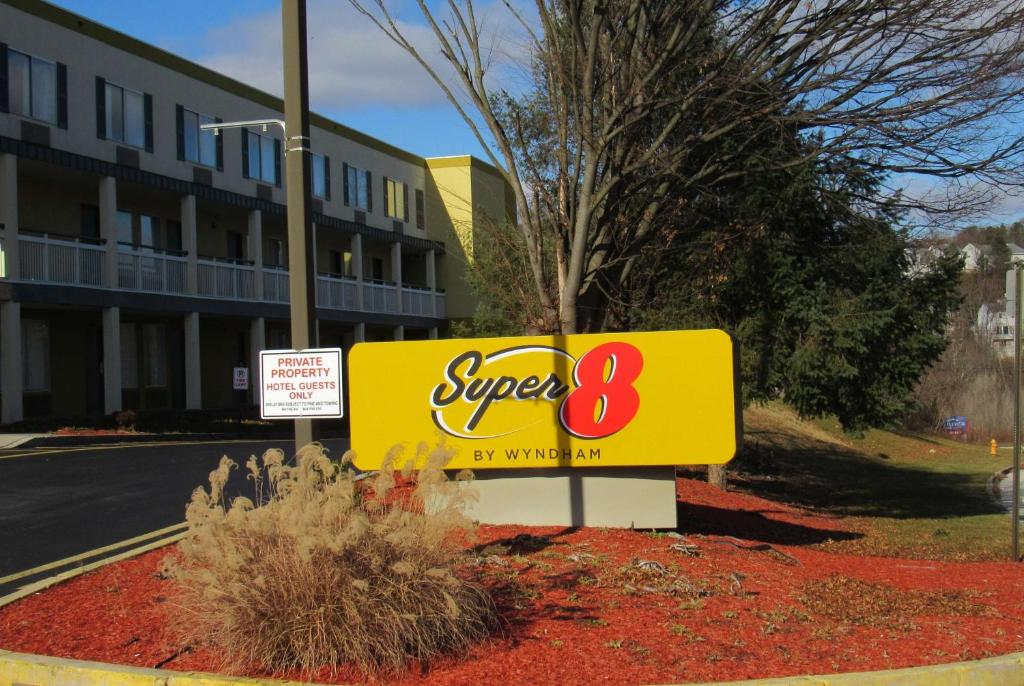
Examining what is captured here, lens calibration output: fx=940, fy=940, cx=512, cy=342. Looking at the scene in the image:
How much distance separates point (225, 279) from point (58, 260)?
5.73 m

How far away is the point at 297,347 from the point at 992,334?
57482 mm

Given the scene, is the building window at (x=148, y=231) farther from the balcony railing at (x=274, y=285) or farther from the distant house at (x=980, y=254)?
the distant house at (x=980, y=254)

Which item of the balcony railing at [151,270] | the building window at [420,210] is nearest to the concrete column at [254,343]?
the balcony railing at [151,270]

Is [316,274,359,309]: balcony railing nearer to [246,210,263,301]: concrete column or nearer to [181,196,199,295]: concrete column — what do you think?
[246,210,263,301]: concrete column

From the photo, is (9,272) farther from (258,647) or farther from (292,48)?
(258,647)

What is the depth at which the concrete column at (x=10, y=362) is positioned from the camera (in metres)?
18.9

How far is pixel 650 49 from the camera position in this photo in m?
11.7

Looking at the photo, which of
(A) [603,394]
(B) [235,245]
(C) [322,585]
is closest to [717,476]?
(A) [603,394]

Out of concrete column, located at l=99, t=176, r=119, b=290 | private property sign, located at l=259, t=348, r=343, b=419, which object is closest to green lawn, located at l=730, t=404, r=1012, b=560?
private property sign, located at l=259, t=348, r=343, b=419

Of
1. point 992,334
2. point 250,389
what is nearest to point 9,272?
point 250,389

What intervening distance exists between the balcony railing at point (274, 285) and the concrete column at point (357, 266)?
3.68 metres

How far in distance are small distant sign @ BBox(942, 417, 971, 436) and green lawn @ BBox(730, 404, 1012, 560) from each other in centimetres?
280

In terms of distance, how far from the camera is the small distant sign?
4850cm

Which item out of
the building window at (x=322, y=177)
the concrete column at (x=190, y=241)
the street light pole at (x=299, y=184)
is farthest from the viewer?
the building window at (x=322, y=177)
